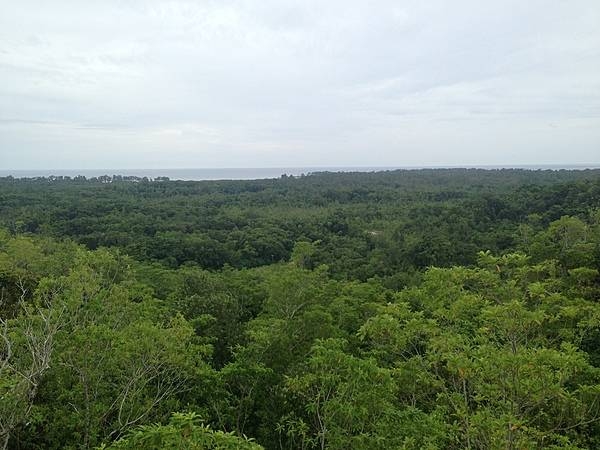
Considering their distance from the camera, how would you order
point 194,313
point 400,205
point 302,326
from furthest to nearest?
1. point 400,205
2. point 194,313
3. point 302,326

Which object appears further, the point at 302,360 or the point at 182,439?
the point at 302,360

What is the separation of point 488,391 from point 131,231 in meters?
44.1

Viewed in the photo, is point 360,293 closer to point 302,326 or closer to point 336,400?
point 302,326

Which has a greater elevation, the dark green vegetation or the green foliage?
the green foliage

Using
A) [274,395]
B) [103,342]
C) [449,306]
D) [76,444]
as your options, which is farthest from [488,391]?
[76,444]

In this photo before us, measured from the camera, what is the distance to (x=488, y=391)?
6.51 metres

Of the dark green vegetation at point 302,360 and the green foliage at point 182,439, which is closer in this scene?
the green foliage at point 182,439

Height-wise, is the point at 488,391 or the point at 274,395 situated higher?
the point at 488,391

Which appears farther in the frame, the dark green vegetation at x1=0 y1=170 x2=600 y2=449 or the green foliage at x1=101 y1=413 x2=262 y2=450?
the dark green vegetation at x1=0 y1=170 x2=600 y2=449

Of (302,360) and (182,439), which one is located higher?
(182,439)

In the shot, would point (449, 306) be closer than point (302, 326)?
Yes

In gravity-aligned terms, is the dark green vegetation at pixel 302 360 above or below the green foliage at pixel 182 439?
below

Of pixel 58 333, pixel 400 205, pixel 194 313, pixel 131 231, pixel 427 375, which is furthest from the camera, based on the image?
pixel 400 205

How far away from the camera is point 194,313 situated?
14.6m
